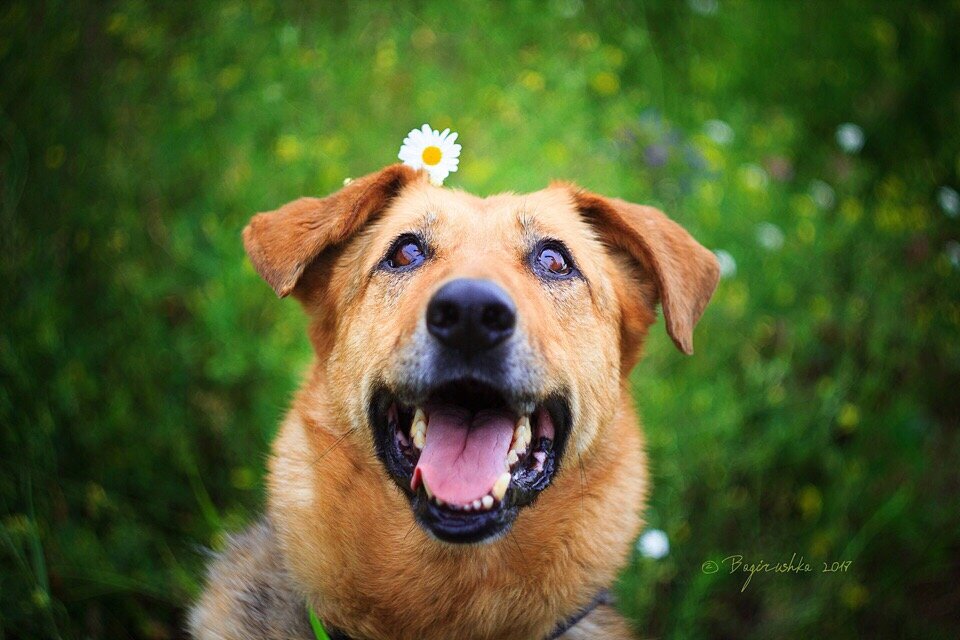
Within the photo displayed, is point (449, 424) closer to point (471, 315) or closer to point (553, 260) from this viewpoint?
point (471, 315)

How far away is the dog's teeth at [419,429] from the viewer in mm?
2494

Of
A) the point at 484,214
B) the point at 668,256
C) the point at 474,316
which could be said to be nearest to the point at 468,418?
the point at 474,316

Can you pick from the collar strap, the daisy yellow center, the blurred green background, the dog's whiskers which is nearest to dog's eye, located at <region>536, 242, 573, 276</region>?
the daisy yellow center

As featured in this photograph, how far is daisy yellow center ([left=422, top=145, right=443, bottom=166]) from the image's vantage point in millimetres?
2967

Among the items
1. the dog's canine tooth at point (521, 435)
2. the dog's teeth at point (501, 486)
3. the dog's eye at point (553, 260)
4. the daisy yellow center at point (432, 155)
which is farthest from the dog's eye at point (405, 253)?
the dog's teeth at point (501, 486)

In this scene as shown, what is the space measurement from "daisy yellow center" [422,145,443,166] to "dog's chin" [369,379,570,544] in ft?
3.39

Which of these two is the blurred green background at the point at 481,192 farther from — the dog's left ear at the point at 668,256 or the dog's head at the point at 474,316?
the dog's left ear at the point at 668,256

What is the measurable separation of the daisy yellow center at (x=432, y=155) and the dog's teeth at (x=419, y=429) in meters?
1.09

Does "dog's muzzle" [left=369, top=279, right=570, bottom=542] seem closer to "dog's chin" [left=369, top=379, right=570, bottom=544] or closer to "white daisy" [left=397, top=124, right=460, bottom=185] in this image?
"dog's chin" [left=369, top=379, right=570, bottom=544]

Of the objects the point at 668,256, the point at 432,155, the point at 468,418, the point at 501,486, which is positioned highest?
the point at 432,155

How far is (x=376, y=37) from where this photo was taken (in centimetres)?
571

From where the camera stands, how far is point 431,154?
2.98m

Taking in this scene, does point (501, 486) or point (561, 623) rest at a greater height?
point (501, 486)

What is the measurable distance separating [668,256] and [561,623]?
150 cm
